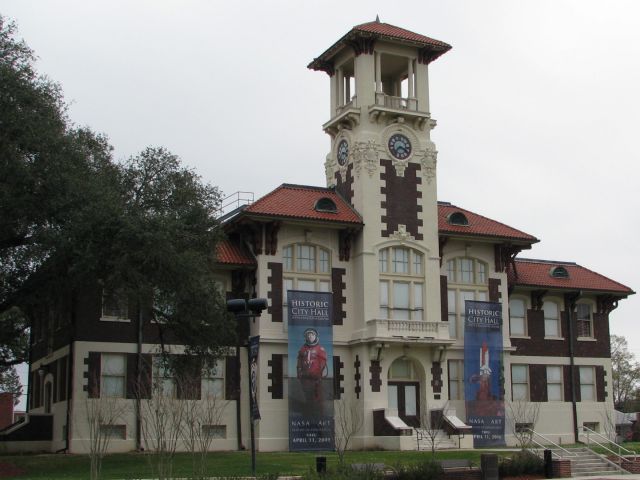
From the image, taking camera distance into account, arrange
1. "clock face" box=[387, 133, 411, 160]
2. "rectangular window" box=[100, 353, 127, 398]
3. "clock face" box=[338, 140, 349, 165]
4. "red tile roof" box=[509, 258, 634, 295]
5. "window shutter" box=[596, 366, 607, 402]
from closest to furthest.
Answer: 1. "rectangular window" box=[100, 353, 127, 398]
2. "clock face" box=[387, 133, 411, 160]
3. "clock face" box=[338, 140, 349, 165]
4. "red tile roof" box=[509, 258, 634, 295]
5. "window shutter" box=[596, 366, 607, 402]

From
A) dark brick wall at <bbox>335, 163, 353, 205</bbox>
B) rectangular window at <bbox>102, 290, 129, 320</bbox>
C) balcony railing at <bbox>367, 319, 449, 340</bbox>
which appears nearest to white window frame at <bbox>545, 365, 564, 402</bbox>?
balcony railing at <bbox>367, 319, 449, 340</bbox>

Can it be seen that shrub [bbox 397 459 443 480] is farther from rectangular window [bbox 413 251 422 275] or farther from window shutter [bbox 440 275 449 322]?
window shutter [bbox 440 275 449 322]

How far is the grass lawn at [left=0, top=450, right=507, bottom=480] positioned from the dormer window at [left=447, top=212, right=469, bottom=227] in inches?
500

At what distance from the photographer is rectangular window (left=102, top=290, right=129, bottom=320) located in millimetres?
33812

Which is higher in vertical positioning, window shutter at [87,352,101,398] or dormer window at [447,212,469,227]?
dormer window at [447,212,469,227]

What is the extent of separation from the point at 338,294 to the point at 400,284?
2.95 metres

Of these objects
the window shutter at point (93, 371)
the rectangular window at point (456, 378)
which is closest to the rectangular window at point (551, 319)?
the rectangular window at point (456, 378)

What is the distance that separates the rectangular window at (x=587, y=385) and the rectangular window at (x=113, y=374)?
2360 cm

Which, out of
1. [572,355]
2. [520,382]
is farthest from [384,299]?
[572,355]

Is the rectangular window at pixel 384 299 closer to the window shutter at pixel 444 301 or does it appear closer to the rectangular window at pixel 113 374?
the window shutter at pixel 444 301

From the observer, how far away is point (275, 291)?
4212 centimetres

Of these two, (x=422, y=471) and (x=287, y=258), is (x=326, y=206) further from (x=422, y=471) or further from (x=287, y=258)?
(x=422, y=471)

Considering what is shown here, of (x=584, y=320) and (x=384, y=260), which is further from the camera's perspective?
(x=584, y=320)

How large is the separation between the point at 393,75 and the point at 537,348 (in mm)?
Answer: 15424
